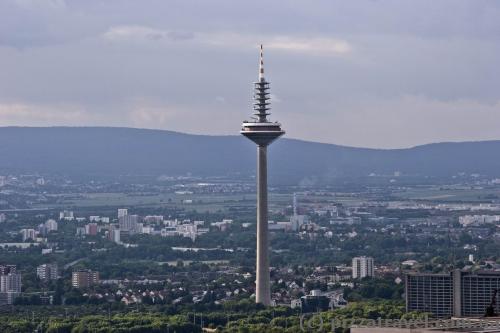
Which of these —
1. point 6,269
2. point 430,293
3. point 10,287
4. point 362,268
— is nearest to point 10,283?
point 10,287

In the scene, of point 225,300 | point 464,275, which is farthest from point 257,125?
point 464,275

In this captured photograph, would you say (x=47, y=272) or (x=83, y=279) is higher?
(x=47, y=272)

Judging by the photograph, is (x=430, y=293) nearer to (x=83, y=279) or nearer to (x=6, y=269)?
(x=83, y=279)

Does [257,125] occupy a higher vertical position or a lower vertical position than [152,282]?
higher

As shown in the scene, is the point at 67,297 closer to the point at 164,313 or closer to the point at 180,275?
the point at 164,313

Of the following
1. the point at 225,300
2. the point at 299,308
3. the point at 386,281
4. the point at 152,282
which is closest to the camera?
the point at 299,308

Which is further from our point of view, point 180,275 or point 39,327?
point 180,275

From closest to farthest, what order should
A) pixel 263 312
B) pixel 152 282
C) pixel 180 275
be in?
pixel 263 312
pixel 152 282
pixel 180 275
